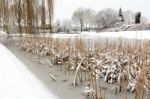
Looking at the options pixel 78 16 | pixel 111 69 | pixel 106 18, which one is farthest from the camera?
pixel 78 16

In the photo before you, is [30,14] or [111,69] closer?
[111,69]

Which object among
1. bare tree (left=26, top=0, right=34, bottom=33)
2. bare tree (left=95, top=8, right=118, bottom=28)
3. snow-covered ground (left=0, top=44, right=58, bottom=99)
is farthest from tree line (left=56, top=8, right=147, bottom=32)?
snow-covered ground (left=0, top=44, right=58, bottom=99)

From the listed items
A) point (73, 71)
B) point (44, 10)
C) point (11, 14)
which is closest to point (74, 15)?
point (11, 14)

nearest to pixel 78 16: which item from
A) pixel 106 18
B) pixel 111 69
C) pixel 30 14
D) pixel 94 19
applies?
pixel 94 19

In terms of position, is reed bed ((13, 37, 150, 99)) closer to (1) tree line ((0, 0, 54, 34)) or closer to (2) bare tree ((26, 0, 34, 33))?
(1) tree line ((0, 0, 54, 34))

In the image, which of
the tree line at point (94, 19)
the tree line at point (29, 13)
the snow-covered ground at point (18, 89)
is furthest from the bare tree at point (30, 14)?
the tree line at point (94, 19)

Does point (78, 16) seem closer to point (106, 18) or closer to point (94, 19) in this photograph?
point (94, 19)

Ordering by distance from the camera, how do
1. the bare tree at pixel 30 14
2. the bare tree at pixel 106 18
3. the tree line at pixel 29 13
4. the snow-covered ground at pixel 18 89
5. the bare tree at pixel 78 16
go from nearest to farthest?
1. the snow-covered ground at pixel 18 89
2. the tree line at pixel 29 13
3. the bare tree at pixel 30 14
4. the bare tree at pixel 106 18
5. the bare tree at pixel 78 16

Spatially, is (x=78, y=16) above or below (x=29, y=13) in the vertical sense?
above

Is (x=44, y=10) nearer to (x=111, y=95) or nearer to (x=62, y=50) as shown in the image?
(x=62, y=50)

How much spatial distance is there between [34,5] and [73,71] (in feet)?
13.8

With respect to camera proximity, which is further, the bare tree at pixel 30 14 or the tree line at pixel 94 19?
the tree line at pixel 94 19

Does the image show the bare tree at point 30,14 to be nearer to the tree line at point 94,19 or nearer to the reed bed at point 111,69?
the reed bed at point 111,69

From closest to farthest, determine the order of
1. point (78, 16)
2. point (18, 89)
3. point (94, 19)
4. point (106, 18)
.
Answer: point (18, 89), point (106, 18), point (94, 19), point (78, 16)
